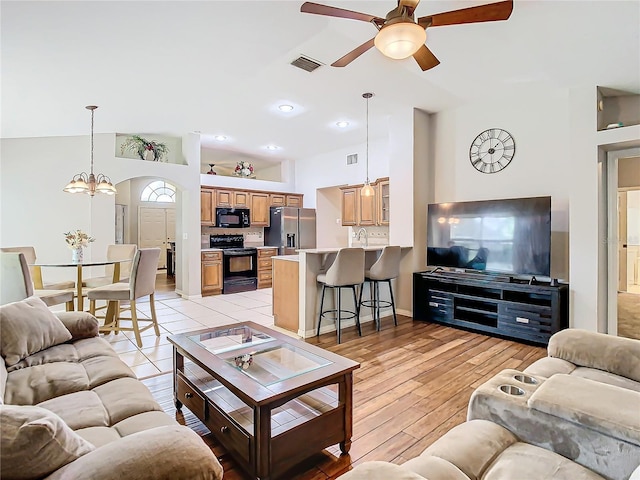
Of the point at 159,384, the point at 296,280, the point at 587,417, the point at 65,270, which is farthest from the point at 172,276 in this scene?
the point at 587,417

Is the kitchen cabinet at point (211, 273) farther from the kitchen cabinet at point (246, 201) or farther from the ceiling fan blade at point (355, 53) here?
the ceiling fan blade at point (355, 53)

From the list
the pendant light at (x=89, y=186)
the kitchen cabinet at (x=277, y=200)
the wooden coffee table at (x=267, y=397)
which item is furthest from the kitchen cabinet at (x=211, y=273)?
the wooden coffee table at (x=267, y=397)

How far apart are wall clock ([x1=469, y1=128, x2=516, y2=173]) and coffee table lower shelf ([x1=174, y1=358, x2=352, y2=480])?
12.2 feet

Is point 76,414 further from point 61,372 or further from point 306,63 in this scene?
point 306,63

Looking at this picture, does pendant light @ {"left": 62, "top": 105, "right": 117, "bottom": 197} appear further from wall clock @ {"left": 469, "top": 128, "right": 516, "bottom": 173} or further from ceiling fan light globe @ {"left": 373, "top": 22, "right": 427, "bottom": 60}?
wall clock @ {"left": 469, "top": 128, "right": 516, "bottom": 173}

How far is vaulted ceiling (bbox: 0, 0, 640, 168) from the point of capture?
2549 mm

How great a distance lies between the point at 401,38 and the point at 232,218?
5791mm

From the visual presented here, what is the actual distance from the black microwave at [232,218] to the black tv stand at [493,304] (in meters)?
4.10

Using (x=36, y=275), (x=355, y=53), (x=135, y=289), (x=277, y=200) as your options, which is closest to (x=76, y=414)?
(x=135, y=289)

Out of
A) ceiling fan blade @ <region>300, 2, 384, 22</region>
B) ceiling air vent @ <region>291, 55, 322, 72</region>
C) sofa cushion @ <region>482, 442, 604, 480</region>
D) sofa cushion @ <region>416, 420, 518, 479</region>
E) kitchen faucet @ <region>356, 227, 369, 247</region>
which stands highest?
ceiling air vent @ <region>291, 55, 322, 72</region>

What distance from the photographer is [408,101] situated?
15.1 feet

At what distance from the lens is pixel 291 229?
7605 millimetres

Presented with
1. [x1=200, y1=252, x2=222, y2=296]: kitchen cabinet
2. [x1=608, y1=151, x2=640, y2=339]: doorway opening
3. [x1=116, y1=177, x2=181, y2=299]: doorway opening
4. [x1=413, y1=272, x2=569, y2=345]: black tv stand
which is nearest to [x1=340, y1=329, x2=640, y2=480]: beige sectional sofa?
[x1=413, y1=272, x2=569, y2=345]: black tv stand

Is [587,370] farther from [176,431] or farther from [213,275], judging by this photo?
[213,275]
